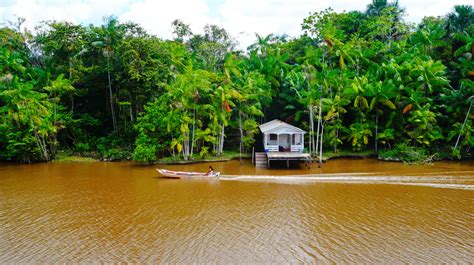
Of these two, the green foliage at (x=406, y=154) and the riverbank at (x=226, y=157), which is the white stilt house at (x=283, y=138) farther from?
the green foliage at (x=406, y=154)

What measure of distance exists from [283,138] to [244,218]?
52.0 feet

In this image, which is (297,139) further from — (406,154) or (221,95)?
(406,154)

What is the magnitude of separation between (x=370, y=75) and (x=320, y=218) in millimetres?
20537

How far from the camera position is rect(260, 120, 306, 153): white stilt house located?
27891mm

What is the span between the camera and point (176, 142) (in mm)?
27328

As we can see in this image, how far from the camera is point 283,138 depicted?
29.5 metres

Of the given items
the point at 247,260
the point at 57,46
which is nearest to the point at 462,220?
the point at 247,260

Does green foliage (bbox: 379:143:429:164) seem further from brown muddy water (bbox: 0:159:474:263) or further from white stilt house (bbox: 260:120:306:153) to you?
white stilt house (bbox: 260:120:306:153)

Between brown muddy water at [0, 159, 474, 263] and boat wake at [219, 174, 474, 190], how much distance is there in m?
0.05

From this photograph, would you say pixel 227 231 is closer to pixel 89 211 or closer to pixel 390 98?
pixel 89 211

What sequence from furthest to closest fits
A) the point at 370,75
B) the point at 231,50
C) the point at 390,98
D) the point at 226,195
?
the point at 231,50, the point at 370,75, the point at 390,98, the point at 226,195

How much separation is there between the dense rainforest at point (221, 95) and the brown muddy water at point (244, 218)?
6.18 metres

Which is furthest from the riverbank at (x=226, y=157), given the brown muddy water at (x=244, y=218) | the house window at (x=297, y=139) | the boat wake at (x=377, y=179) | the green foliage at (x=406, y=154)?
the boat wake at (x=377, y=179)

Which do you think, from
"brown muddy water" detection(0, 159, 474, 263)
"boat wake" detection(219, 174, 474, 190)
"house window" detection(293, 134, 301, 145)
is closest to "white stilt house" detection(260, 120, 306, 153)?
"house window" detection(293, 134, 301, 145)
